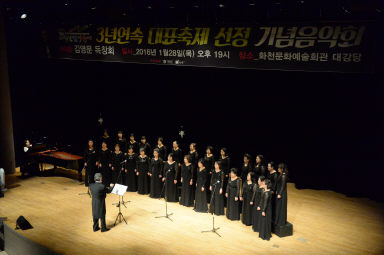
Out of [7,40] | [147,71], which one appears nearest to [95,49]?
[147,71]

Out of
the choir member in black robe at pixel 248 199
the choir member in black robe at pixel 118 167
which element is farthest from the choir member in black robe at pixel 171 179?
the choir member in black robe at pixel 248 199

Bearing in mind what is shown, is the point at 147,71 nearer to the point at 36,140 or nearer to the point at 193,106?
the point at 193,106

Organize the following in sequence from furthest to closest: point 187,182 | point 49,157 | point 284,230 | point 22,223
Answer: point 49,157 < point 187,182 < point 22,223 < point 284,230

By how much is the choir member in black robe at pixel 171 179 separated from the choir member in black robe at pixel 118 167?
4.78 ft

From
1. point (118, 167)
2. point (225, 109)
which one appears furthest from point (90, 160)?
point (225, 109)

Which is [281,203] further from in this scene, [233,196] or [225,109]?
[225,109]

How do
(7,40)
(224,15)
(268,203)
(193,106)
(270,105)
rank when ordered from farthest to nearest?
(7,40), (193,106), (270,105), (224,15), (268,203)

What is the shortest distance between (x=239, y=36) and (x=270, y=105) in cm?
265

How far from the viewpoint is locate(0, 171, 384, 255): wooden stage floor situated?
297 inches

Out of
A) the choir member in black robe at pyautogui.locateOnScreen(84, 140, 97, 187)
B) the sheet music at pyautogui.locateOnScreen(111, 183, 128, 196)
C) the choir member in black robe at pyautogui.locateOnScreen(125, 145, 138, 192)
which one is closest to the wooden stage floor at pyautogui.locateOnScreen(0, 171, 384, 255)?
the choir member in black robe at pyautogui.locateOnScreen(125, 145, 138, 192)

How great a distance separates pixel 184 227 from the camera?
8.40m

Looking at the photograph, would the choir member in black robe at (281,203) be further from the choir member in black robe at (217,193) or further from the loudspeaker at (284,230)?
the choir member in black robe at (217,193)

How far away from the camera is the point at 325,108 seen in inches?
390

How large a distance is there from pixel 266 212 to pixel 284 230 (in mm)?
557
